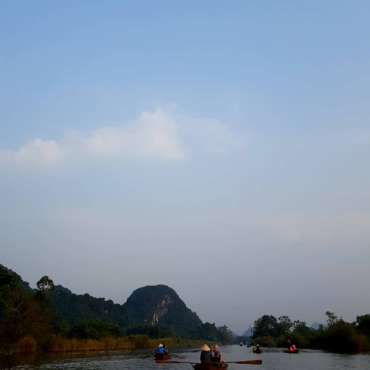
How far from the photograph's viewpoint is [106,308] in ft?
405

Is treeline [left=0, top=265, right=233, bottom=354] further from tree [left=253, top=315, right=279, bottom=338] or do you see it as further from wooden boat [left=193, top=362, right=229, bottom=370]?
tree [left=253, top=315, right=279, bottom=338]

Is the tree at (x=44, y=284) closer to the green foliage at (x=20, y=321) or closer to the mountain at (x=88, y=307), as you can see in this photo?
the green foliage at (x=20, y=321)

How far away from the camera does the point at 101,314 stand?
389 ft

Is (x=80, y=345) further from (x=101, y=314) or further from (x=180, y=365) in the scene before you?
(x=101, y=314)

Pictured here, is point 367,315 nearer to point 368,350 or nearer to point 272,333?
point 368,350

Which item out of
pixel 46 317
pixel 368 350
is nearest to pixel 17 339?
pixel 46 317

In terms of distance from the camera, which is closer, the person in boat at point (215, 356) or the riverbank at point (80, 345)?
the person in boat at point (215, 356)

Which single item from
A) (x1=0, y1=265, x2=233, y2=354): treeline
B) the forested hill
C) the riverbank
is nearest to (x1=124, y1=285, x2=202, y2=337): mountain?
the forested hill

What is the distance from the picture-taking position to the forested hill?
52391 millimetres

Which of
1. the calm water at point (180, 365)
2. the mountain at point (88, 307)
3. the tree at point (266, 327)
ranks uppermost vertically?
the mountain at point (88, 307)

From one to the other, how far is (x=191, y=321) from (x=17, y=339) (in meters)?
156

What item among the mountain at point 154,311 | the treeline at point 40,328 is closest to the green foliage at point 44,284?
the treeline at point 40,328

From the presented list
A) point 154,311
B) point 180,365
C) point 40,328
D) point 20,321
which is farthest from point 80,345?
point 154,311

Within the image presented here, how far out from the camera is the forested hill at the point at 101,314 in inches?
2063
